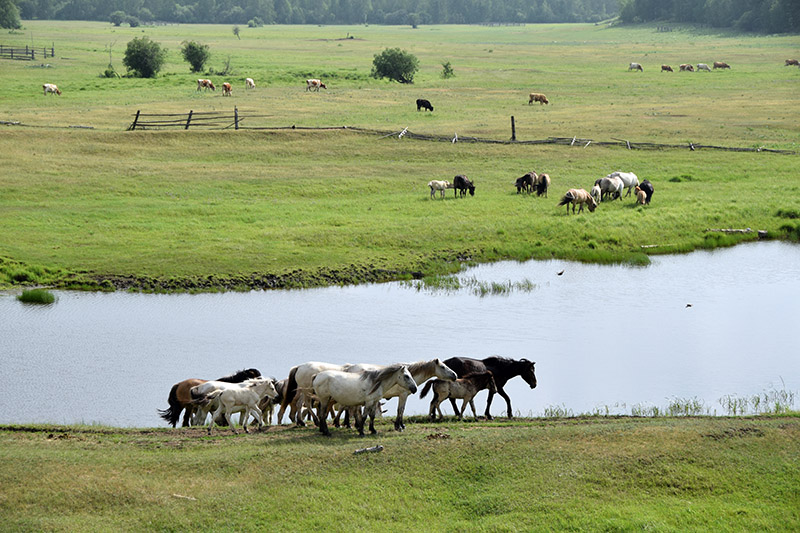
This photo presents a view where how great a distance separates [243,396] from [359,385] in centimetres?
243

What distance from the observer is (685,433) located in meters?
13.8

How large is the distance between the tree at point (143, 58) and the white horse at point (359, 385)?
6678 centimetres

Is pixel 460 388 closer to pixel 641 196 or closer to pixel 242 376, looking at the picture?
pixel 242 376

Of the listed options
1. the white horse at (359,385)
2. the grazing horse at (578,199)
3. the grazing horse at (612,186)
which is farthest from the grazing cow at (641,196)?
the white horse at (359,385)

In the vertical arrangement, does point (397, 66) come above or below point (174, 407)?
above

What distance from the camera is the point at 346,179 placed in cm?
3966

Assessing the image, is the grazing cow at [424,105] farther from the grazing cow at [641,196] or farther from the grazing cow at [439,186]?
the grazing cow at [641,196]

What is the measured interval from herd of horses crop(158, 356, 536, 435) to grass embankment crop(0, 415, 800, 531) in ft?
2.19

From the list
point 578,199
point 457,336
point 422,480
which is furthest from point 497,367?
point 578,199

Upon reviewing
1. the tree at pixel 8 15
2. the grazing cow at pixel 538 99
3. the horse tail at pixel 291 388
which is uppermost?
the tree at pixel 8 15

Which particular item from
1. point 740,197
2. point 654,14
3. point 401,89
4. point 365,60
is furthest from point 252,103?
point 654,14

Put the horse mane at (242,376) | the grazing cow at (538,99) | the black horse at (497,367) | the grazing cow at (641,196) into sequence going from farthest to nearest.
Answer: the grazing cow at (538,99), the grazing cow at (641,196), the horse mane at (242,376), the black horse at (497,367)

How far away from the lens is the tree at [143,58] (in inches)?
2955

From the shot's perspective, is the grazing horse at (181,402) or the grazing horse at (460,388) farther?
the grazing horse at (181,402)
